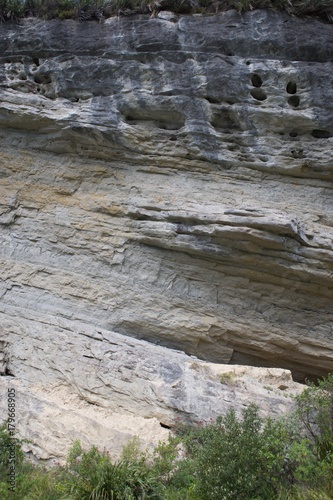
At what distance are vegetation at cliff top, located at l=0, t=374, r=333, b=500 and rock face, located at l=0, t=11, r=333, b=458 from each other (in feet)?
6.53

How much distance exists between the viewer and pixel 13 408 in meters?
8.95

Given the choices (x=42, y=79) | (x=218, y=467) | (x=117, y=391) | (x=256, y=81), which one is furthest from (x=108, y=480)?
(x=42, y=79)

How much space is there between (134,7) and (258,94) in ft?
12.5

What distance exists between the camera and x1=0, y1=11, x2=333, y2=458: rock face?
10.2m

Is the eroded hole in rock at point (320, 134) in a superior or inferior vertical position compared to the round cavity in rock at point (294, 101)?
inferior

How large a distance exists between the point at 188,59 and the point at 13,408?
8.23 metres

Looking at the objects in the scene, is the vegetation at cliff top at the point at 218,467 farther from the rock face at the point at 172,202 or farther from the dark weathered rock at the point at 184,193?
the dark weathered rock at the point at 184,193

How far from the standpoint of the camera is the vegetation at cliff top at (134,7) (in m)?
11.3

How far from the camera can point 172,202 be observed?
1095 cm

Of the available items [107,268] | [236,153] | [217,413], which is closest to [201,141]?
[236,153]

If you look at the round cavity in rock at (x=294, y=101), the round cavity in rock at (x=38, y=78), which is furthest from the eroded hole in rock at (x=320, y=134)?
the round cavity in rock at (x=38, y=78)

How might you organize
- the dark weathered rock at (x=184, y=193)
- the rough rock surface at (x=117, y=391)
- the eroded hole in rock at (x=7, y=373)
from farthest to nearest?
1. the dark weathered rock at (x=184, y=193)
2. the eroded hole in rock at (x=7, y=373)
3. the rough rock surface at (x=117, y=391)

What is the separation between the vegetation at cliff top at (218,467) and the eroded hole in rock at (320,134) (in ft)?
17.9

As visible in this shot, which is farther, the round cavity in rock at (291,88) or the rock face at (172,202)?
the round cavity in rock at (291,88)
